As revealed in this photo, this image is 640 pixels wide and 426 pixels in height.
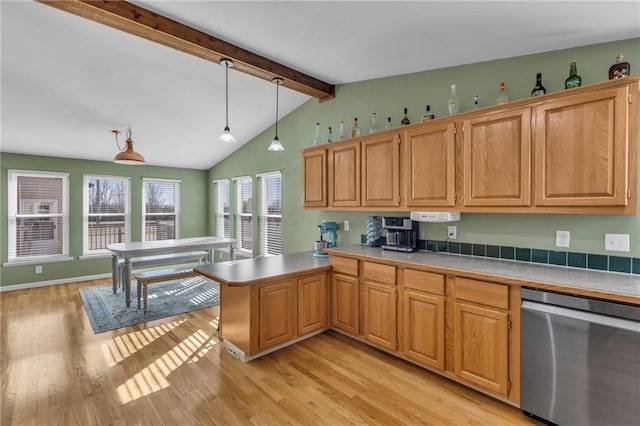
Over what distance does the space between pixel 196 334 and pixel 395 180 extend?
2724 millimetres

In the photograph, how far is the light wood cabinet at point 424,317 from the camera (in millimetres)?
2395

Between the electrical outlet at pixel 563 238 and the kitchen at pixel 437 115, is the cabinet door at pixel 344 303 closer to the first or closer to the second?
the kitchen at pixel 437 115

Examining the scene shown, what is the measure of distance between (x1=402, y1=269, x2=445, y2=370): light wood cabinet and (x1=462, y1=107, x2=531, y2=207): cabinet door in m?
0.73

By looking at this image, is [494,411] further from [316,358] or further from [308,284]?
[308,284]

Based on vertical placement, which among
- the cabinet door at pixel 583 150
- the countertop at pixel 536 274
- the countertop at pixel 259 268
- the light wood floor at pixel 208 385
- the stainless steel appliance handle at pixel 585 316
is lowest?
the light wood floor at pixel 208 385

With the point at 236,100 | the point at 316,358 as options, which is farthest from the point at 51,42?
the point at 316,358

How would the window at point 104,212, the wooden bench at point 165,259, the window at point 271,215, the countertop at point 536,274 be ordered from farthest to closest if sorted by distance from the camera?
the window at point 104,212 < the window at point 271,215 < the wooden bench at point 165,259 < the countertop at point 536,274

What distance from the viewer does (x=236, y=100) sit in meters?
4.07

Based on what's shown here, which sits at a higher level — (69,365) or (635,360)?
(635,360)

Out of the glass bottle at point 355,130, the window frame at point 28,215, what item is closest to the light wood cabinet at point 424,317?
the glass bottle at point 355,130

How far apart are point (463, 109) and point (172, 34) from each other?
2.64 metres

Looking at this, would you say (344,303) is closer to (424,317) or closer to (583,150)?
(424,317)

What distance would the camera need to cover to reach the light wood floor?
6.72 ft

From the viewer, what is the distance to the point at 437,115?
3010 millimetres
